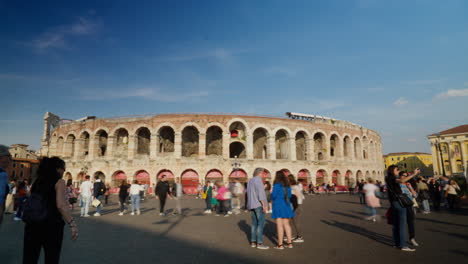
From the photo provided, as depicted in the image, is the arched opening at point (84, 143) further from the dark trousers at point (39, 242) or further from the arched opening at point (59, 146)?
the dark trousers at point (39, 242)

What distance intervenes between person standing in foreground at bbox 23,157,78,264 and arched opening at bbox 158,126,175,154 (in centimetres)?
2787

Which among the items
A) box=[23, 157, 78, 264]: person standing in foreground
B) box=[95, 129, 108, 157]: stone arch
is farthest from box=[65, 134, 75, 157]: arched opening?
box=[23, 157, 78, 264]: person standing in foreground

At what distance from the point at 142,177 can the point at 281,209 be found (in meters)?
26.1

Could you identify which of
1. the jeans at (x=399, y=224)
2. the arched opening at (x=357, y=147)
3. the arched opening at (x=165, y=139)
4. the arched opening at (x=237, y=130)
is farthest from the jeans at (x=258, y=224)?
the arched opening at (x=357, y=147)

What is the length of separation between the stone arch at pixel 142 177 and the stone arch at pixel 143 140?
3408 mm

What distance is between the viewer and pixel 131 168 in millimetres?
28766

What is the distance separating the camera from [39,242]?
3018mm

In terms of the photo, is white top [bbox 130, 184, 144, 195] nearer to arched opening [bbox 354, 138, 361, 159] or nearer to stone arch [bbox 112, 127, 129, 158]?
stone arch [bbox 112, 127, 129, 158]

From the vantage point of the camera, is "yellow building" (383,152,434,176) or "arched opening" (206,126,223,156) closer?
"arched opening" (206,126,223,156)

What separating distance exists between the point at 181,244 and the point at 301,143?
101 ft

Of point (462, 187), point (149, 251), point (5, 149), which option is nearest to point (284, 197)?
point (149, 251)

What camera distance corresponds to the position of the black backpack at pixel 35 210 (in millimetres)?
2977

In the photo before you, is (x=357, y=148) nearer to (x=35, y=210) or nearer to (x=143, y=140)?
(x=143, y=140)

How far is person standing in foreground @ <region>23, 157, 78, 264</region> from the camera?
9.81 feet
